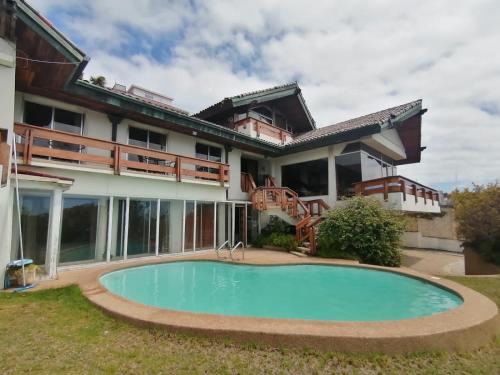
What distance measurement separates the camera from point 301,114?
20422 millimetres

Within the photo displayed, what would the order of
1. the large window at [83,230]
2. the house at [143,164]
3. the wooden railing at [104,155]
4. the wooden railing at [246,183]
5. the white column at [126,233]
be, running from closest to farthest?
the house at [143,164] → the wooden railing at [104,155] → the large window at [83,230] → the white column at [126,233] → the wooden railing at [246,183]

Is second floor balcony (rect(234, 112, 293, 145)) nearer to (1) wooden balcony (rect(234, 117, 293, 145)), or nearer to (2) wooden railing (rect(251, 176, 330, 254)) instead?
(1) wooden balcony (rect(234, 117, 293, 145))

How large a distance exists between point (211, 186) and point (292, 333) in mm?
10313

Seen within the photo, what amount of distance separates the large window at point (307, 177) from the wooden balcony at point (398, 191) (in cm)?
228

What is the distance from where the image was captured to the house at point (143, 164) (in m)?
7.77

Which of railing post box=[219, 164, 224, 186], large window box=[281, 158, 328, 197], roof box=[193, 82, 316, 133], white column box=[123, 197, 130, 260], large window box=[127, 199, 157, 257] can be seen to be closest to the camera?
white column box=[123, 197, 130, 260]

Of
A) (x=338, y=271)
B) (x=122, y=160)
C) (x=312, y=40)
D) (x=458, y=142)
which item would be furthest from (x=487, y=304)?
(x=458, y=142)

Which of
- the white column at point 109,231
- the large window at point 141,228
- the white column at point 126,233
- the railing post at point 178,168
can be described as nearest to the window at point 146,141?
the railing post at point 178,168

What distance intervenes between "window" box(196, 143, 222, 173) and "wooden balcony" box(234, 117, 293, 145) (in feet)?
7.95

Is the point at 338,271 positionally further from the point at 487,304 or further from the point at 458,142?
the point at 458,142

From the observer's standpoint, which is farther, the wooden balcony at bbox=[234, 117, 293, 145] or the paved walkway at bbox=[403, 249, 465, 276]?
the wooden balcony at bbox=[234, 117, 293, 145]

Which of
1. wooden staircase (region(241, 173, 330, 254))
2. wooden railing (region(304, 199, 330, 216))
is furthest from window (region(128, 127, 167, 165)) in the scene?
wooden railing (region(304, 199, 330, 216))

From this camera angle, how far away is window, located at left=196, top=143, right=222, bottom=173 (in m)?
14.5

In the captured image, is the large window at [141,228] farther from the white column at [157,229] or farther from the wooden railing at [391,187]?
the wooden railing at [391,187]
